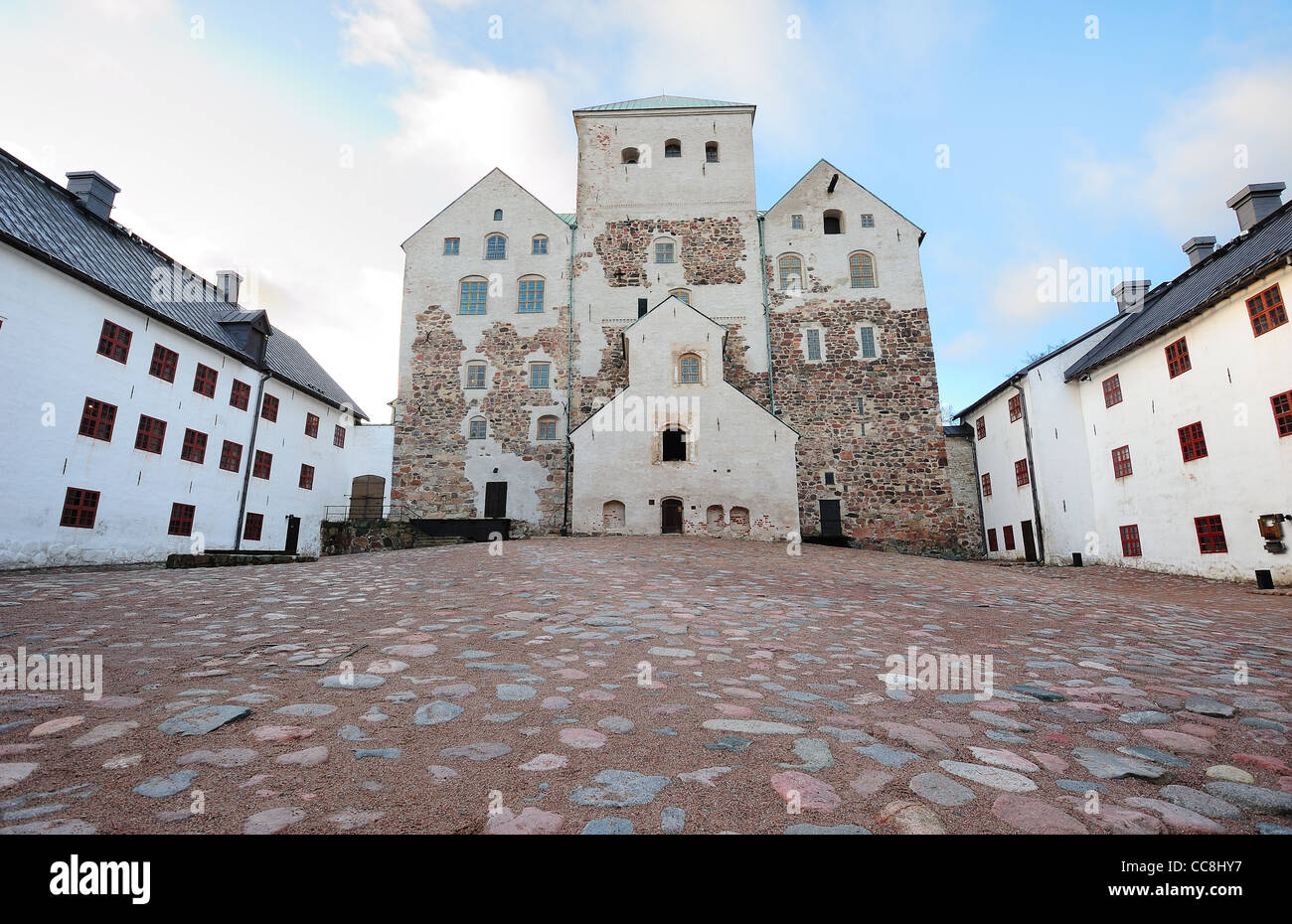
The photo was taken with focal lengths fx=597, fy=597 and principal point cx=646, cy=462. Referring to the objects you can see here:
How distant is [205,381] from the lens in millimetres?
21266

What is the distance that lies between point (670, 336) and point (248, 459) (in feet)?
56.2

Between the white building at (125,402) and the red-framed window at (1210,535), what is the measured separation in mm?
30379

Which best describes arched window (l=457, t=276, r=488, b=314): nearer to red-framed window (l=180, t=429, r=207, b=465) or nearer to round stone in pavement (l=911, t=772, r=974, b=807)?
red-framed window (l=180, t=429, r=207, b=465)

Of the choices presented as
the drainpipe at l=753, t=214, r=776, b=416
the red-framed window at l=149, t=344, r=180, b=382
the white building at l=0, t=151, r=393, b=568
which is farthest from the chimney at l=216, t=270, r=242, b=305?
the drainpipe at l=753, t=214, r=776, b=416

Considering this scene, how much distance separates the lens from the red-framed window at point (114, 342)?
17.5 m

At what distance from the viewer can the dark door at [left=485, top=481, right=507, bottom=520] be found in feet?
84.2

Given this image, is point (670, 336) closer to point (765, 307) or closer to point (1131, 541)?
point (765, 307)

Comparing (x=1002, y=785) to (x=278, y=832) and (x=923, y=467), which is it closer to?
(x=278, y=832)

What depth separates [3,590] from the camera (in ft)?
30.0

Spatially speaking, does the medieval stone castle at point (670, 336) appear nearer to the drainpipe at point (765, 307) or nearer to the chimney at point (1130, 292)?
the drainpipe at point (765, 307)

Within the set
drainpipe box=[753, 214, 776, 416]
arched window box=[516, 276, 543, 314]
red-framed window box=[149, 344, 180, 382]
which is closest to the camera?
red-framed window box=[149, 344, 180, 382]

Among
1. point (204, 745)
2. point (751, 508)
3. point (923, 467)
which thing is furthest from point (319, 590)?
point (923, 467)

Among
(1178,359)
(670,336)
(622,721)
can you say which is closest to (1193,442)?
(1178,359)

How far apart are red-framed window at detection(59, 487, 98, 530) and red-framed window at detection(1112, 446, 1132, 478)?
30870 millimetres
